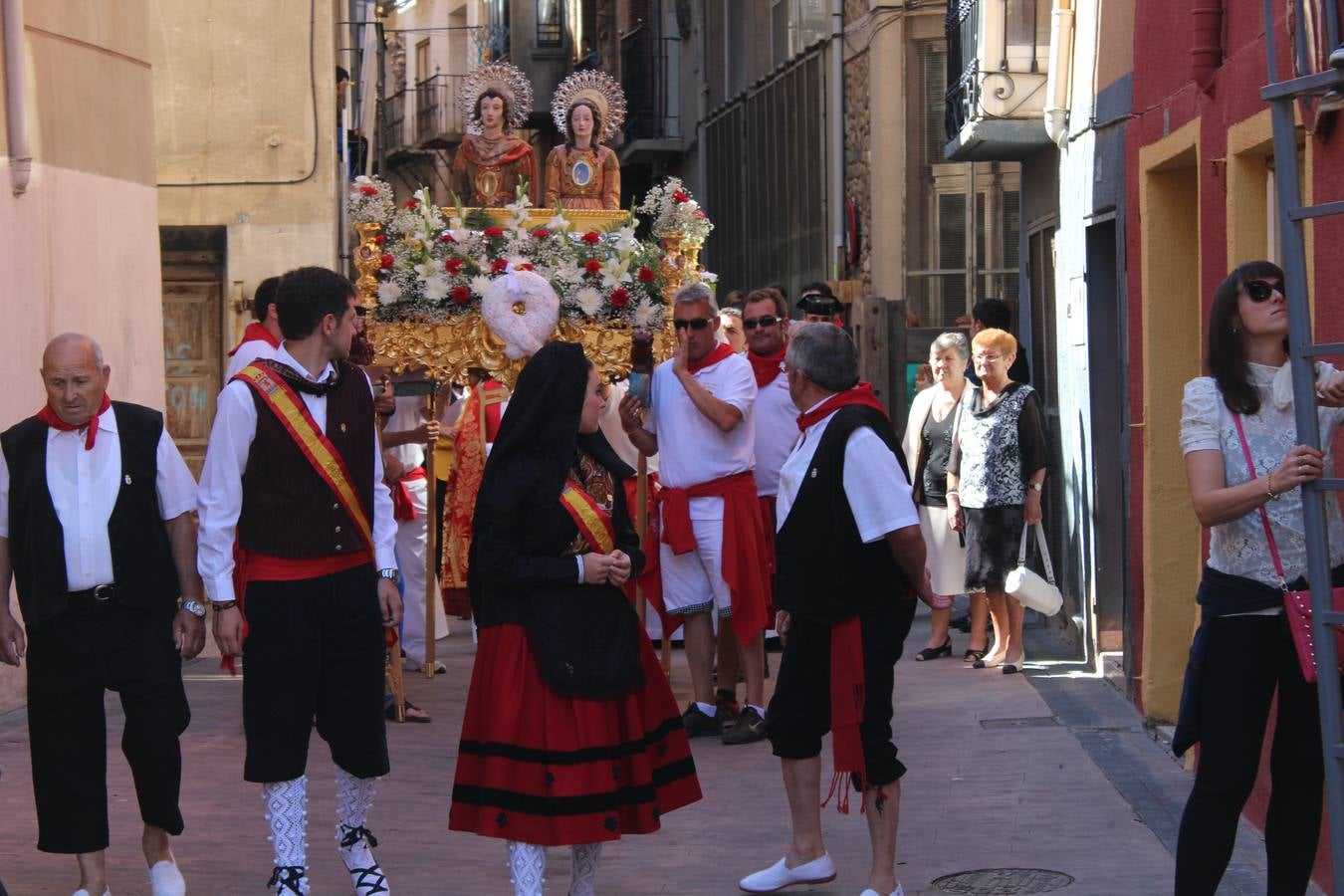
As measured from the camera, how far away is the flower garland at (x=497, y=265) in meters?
9.67

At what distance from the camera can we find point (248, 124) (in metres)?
17.2

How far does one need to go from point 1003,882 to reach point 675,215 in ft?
15.0

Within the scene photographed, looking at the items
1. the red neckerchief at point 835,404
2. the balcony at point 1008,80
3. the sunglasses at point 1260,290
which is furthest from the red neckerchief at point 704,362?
the sunglasses at point 1260,290

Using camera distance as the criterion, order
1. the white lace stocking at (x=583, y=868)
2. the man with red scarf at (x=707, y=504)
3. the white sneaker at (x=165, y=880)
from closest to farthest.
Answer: the white lace stocking at (x=583, y=868) < the white sneaker at (x=165, y=880) < the man with red scarf at (x=707, y=504)

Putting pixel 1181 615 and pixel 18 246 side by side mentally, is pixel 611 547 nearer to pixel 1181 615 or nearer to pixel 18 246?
pixel 1181 615

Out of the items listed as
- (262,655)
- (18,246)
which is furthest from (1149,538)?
(18,246)

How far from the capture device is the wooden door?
54.7ft

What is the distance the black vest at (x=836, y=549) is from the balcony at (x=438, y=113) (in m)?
40.2

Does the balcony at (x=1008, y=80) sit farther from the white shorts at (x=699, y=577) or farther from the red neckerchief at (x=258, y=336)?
the red neckerchief at (x=258, y=336)

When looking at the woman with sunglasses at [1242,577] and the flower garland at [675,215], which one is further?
the flower garland at [675,215]

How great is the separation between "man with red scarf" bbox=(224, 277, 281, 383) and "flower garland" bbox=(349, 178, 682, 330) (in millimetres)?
844

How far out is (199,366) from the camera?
16.8 m

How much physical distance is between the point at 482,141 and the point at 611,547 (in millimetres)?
8737

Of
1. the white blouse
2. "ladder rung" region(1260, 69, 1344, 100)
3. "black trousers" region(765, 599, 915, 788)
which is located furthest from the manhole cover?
"ladder rung" region(1260, 69, 1344, 100)
